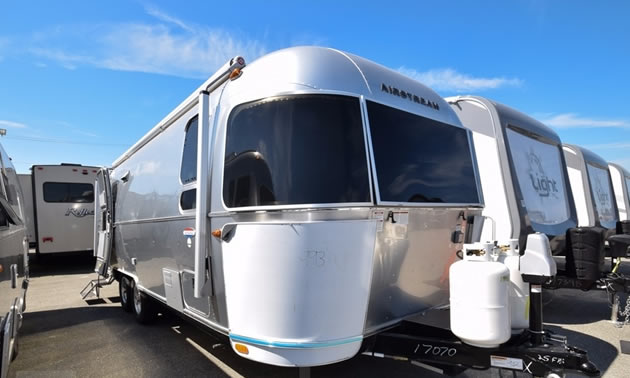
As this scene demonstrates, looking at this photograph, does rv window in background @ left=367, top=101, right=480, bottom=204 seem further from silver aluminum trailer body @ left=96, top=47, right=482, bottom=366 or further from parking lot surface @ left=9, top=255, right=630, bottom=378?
parking lot surface @ left=9, top=255, right=630, bottom=378

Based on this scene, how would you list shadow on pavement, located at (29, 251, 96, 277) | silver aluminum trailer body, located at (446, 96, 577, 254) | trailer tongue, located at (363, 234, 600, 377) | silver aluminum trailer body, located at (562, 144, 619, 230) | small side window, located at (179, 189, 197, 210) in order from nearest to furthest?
trailer tongue, located at (363, 234, 600, 377) < small side window, located at (179, 189, 197, 210) < silver aluminum trailer body, located at (446, 96, 577, 254) < silver aluminum trailer body, located at (562, 144, 619, 230) < shadow on pavement, located at (29, 251, 96, 277)

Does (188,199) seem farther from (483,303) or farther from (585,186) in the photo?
(585,186)

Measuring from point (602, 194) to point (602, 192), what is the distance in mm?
83

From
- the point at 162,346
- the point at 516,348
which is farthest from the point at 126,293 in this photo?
the point at 516,348

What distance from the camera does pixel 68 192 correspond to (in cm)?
1224

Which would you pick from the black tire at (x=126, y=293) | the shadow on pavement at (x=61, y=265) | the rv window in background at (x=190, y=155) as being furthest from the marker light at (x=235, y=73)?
the shadow on pavement at (x=61, y=265)

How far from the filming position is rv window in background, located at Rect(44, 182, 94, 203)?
39.3 ft

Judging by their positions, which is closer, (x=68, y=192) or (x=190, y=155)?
(x=190, y=155)

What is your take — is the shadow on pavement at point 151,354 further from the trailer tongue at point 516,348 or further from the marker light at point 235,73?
the marker light at point 235,73

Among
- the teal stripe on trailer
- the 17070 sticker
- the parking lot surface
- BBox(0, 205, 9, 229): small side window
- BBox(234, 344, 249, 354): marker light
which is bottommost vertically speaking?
the parking lot surface

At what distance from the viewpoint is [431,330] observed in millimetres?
3141

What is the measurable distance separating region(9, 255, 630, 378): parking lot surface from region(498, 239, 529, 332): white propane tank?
41 centimetres

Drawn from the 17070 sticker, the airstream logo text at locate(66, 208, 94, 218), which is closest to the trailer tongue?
the 17070 sticker

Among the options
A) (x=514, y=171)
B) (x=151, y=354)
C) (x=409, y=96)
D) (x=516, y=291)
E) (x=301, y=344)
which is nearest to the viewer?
(x=301, y=344)
